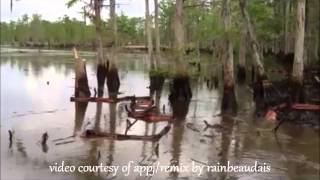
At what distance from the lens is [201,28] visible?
46406 millimetres

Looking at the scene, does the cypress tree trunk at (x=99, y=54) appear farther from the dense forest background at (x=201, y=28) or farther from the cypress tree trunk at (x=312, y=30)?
the cypress tree trunk at (x=312, y=30)

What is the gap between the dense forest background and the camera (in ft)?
90.2

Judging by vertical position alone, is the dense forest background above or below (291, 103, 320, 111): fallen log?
above

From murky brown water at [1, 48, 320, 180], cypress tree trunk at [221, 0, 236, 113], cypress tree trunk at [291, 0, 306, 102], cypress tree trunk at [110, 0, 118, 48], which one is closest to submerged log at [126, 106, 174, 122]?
murky brown water at [1, 48, 320, 180]

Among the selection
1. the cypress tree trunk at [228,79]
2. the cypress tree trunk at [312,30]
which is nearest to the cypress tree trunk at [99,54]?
the cypress tree trunk at [228,79]

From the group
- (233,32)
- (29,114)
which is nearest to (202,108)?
(233,32)

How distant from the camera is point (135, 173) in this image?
1042 cm

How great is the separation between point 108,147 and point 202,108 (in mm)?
9111

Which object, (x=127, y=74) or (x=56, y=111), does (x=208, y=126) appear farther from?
(x=127, y=74)

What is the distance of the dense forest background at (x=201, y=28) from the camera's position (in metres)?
27.5

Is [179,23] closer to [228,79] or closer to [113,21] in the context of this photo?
[228,79]

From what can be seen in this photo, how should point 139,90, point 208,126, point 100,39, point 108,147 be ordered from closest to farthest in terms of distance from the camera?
point 108,147
point 208,126
point 100,39
point 139,90

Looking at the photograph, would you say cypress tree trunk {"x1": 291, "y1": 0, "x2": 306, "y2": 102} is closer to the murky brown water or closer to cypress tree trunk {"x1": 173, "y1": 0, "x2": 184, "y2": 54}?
the murky brown water

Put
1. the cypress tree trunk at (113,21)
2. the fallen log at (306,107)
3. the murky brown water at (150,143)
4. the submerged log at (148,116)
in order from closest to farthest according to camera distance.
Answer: the murky brown water at (150,143) → the submerged log at (148,116) → the fallen log at (306,107) → the cypress tree trunk at (113,21)
